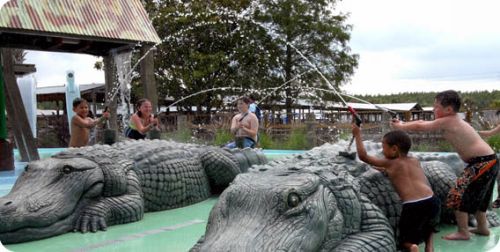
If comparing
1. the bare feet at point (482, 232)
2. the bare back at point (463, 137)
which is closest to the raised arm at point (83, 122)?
the bare back at point (463, 137)

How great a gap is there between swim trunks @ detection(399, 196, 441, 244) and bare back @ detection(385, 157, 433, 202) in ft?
0.14

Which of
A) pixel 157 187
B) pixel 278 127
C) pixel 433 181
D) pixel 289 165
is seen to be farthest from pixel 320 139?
pixel 289 165

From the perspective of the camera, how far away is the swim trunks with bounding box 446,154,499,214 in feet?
10.6

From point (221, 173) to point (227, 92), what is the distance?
1684 cm

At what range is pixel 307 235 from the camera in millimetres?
2107

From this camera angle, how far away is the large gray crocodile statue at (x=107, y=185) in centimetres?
341

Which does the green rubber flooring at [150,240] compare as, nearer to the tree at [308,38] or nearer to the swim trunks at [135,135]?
the swim trunks at [135,135]

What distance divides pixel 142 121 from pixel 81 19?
305 centimetres

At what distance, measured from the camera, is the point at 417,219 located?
2764mm

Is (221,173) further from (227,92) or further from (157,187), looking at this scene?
(227,92)

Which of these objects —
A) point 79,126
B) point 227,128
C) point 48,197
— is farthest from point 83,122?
point 227,128

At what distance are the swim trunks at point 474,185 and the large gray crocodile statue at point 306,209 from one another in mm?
657

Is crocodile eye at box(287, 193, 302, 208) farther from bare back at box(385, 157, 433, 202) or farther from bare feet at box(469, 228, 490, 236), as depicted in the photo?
bare feet at box(469, 228, 490, 236)

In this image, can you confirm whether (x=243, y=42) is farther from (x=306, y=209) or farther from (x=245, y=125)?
(x=306, y=209)
